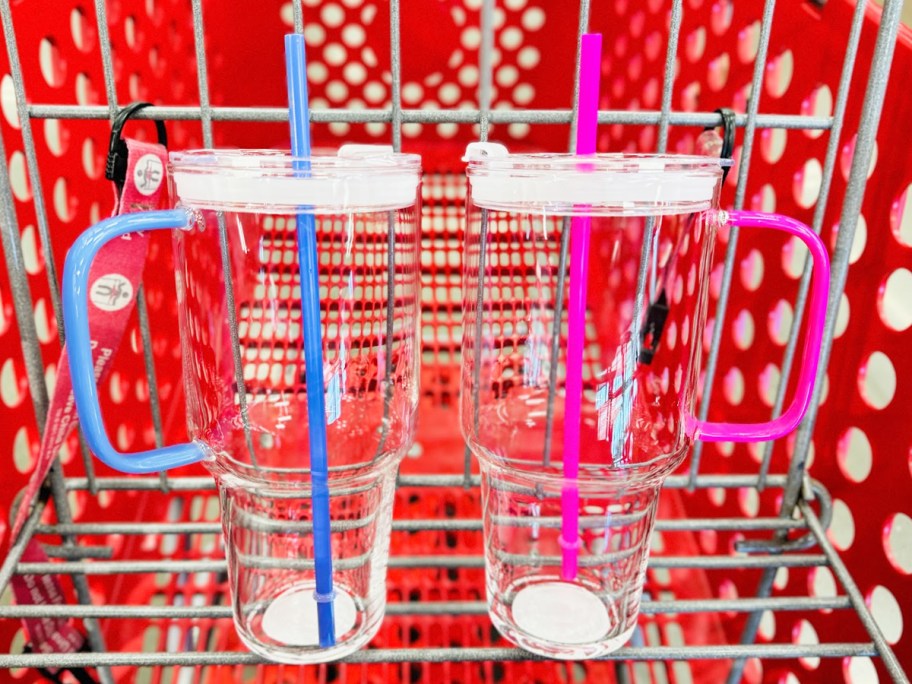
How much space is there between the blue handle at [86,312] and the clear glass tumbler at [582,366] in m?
0.20

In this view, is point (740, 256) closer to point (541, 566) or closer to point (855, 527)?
point (855, 527)

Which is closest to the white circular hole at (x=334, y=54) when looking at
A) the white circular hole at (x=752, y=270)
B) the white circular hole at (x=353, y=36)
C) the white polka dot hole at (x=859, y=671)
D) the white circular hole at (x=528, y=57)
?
the white circular hole at (x=353, y=36)

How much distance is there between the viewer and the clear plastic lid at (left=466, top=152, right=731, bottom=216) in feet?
1.36

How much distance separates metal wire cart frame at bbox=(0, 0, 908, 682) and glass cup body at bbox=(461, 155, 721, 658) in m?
0.05

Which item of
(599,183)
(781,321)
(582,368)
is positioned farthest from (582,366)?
(781,321)

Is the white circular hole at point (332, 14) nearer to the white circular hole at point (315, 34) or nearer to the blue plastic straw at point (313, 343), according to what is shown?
the white circular hole at point (315, 34)

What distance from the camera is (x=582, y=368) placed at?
1.64 feet

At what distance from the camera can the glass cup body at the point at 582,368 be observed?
439 millimetres

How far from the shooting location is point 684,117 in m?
0.56

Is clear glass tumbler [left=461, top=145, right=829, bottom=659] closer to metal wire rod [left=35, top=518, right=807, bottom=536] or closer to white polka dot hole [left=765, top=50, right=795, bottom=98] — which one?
metal wire rod [left=35, top=518, right=807, bottom=536]

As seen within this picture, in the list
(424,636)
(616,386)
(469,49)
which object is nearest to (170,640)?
(424,636)

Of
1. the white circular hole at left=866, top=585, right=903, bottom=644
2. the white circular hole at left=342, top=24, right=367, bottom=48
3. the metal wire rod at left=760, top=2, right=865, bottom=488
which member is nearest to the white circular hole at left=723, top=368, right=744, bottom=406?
the metal wire rod at left=760, top=2, right=865, bottom=488

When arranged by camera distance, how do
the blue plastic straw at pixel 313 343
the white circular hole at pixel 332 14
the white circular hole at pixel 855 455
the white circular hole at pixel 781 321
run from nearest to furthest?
the blue plastic straw at pixel 313 343 → the white circular hole at pixel 855 455 → the white circular hole at pixel 781 321 → the white circular hole at pixel 332 14

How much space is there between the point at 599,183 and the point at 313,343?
192mm
